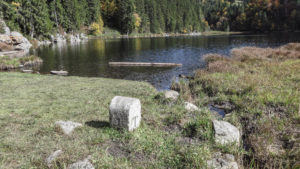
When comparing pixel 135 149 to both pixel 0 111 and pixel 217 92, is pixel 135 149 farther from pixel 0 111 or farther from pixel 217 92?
pixel 217 92

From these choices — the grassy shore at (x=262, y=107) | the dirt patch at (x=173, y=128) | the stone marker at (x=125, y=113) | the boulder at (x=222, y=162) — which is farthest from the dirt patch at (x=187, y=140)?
the stone marker at (x=125, y=113)

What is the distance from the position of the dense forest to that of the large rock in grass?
7384 cm

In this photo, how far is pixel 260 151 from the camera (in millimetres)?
7430

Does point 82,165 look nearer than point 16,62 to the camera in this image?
Yes

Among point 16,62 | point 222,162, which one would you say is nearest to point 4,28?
point 16,62

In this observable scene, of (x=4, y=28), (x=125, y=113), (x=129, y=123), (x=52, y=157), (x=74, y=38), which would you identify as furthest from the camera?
(x=74, y=38)

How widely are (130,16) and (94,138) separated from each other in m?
119

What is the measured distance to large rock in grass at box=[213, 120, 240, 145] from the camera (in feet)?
25.4

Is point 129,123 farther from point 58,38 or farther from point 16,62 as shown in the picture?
point 58,38

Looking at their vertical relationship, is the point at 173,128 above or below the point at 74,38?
below

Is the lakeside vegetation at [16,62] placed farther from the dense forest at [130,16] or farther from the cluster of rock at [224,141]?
the dense forest at [130,16]

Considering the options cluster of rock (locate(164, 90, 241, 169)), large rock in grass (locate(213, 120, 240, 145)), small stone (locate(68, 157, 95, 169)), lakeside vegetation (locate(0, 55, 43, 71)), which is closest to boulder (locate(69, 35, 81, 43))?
lakeside vegetation (locate(0, 55, 43, 71))

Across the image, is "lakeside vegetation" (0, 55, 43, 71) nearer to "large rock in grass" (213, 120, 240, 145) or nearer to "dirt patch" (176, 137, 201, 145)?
"dirt patch" (176, 137, 201, 145)

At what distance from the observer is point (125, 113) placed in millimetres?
8055
